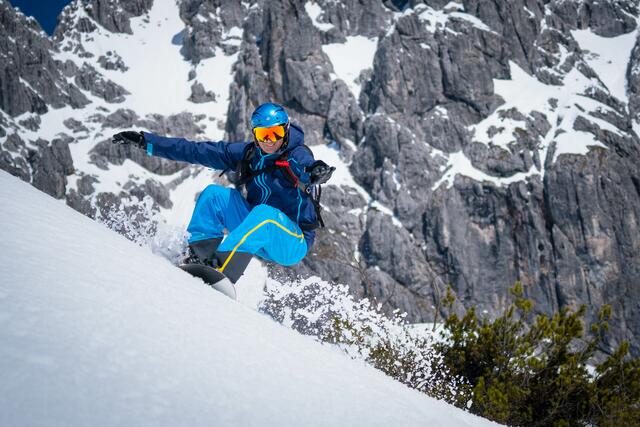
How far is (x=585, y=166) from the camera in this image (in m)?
79.9

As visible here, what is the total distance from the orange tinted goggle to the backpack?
8.5 inches

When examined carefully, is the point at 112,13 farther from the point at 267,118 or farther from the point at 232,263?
the point at 232,263

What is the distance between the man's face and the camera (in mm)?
4945

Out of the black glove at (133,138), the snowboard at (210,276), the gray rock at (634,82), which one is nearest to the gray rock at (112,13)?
the gray rock at (634,82)

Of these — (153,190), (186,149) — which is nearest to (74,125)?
(153,190)

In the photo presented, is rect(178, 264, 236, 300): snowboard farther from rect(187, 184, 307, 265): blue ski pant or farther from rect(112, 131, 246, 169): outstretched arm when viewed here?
rect(112, 131, 246, 169): outstretched arm

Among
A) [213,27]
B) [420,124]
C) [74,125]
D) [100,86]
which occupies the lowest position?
[420,124]

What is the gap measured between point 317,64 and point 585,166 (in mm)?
62124

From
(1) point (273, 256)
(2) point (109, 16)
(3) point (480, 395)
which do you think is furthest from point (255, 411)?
(2) point (109, 16)

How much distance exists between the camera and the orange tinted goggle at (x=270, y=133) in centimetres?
486

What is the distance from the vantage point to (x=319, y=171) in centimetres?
462

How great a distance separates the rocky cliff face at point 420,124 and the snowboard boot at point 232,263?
199ft

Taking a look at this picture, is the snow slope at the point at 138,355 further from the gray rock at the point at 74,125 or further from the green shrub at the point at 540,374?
the gray rock at the point at 74,125

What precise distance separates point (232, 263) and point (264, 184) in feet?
3.60
